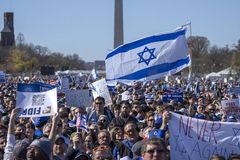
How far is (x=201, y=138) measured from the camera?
298 inches

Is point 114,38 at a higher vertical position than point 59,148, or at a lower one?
higher

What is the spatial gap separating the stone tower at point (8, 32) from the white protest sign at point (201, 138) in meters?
141

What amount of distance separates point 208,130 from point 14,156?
2568mm

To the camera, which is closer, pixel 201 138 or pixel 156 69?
pixel 201 138

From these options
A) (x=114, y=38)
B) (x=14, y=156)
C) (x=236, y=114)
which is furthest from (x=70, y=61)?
(x=14, y=156)

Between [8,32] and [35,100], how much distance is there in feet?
490

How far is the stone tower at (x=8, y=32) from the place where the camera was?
5890 inches

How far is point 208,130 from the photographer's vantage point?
756 centimetres

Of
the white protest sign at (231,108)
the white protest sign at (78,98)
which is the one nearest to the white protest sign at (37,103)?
the white protest sign at (78,98)

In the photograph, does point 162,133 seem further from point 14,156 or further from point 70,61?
point 70,61

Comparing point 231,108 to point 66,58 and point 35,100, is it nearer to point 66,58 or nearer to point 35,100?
point 35,100

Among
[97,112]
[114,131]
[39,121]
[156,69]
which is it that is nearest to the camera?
[114,131]

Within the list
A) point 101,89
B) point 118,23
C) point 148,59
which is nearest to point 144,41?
point 148,59

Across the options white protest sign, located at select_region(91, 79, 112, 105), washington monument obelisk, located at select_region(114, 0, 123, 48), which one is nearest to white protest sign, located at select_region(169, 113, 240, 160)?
white protest sign, located at select_region(91, 79, 112, 105)
